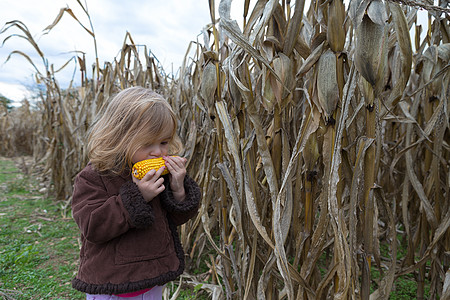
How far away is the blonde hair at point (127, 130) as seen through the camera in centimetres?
95

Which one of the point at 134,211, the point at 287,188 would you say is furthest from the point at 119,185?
the point at 287,188

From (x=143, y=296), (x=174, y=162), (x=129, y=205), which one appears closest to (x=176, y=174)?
(x=174, y=162)

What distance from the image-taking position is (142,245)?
947 mm

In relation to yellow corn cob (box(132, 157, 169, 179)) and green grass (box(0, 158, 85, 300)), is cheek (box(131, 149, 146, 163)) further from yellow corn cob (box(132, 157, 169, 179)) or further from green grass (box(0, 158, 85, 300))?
green grass (box(0, 158, 85, 300))

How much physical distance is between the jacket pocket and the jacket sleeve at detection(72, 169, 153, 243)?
0.19 feet

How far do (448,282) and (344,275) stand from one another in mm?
456

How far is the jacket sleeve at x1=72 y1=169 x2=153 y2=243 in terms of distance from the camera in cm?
87

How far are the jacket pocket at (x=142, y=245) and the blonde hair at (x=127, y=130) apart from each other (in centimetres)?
20

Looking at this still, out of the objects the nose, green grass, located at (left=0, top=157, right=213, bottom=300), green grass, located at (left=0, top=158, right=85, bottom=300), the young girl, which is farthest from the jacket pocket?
green grass, located at (left=0, top=158, right=85, bottom=300)

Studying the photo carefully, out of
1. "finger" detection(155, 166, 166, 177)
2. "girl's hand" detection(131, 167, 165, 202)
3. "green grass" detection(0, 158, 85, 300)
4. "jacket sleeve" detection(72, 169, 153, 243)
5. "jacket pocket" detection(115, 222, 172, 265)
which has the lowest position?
→ "green grass" detection(0, 158, 85, 300)

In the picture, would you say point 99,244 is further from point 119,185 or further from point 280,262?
point 280,262

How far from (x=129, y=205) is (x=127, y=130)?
0.77 ft

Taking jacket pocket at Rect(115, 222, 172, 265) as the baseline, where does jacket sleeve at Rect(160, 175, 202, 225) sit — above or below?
above

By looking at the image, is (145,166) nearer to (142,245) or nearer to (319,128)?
(142,245)
